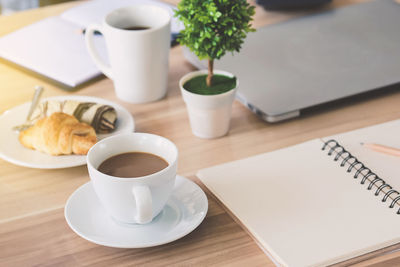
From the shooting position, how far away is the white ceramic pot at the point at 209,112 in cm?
96

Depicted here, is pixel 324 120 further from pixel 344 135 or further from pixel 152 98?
pixel 152 98

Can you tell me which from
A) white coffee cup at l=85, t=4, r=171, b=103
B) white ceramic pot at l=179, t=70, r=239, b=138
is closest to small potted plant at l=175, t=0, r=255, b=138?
white ceramic pot at l=179, t=70, r=239, b=138

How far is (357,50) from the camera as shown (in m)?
1.21

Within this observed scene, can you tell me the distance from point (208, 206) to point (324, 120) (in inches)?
13.1

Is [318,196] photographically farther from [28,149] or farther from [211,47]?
[28,149]

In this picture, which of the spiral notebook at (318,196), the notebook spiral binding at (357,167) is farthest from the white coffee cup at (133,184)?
the notebook spiral binding at (357,167)

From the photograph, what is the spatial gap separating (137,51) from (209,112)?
0.65 feet

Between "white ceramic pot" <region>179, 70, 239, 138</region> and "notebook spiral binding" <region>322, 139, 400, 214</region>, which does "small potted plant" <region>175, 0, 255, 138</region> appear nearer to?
"white ceramic pot" <region>179, 70, 239, 138</region>

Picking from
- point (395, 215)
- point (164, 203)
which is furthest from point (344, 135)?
point (164, 203)

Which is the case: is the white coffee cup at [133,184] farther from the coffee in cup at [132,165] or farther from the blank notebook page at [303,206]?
the blank notebook page at [303,206]

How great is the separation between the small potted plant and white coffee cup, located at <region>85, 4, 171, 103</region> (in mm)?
107

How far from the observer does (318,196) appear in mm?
823

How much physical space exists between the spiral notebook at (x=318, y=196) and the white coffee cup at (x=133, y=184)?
0.35 feet

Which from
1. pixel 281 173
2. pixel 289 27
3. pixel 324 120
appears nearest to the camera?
pixel 281 173
